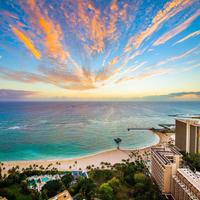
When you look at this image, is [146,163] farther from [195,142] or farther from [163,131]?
[163,131]

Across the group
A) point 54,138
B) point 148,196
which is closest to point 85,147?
point 54,138

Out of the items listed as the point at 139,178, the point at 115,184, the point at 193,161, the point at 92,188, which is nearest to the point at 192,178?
the point at 139,178

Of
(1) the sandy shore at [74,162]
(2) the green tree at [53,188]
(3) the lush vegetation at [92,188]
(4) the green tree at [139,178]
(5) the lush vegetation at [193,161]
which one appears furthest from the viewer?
(1) the sandy shore at [74,162]

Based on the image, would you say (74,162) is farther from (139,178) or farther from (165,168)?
(165,168)

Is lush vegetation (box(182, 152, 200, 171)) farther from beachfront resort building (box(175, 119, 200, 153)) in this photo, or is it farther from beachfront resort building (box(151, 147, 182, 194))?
beachfront resort building (box(151, 147, 182, 194))

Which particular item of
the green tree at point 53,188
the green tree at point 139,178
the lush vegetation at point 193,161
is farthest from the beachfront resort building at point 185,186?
the green tree at point 53,188

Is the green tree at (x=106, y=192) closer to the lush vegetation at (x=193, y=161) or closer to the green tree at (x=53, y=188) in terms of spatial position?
the green tree at (x=53, y=188)
